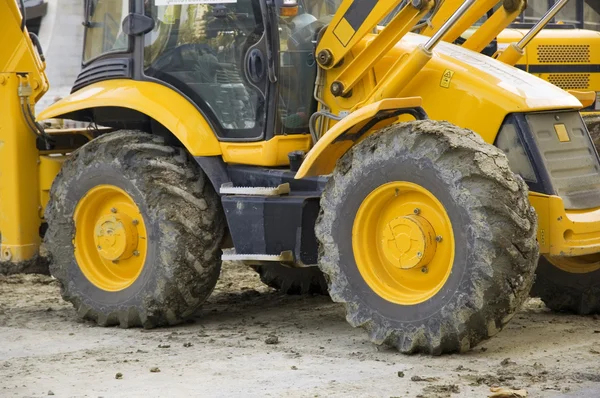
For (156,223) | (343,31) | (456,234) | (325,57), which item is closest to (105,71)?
(156,223)

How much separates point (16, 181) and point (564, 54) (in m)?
5.15

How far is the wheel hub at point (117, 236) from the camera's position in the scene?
7.99 metres

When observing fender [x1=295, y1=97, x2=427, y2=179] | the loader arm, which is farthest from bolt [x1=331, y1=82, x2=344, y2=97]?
the loader arm

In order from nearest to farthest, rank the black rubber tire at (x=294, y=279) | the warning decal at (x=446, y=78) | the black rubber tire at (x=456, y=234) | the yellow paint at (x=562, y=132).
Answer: the black rubber tire at (x=456, y=234) → the yellow paint at (x=562, y=132) → the warning decal at (x=446, y=78) → the black rubber tire at (x=294, y=279)

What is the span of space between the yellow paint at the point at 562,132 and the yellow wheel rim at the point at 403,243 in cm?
96

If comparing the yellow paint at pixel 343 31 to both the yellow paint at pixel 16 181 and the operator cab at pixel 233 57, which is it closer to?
the operator cab at pixel 233 57

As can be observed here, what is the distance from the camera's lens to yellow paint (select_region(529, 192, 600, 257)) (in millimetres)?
6770

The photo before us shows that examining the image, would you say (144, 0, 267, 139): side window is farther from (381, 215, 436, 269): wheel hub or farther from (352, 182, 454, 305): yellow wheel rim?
(381, 215, 436, 269): wheel hub

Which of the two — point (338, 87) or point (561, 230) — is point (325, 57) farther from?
point (561, 230)

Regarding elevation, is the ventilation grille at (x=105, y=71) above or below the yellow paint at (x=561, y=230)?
above

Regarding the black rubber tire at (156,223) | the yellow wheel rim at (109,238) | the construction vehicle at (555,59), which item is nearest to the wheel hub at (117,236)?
the yellow wheel rim at (109,238)

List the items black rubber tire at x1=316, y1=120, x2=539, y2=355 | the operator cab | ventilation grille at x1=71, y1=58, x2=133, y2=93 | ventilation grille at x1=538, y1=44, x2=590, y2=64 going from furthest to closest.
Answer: ventilation grille at x1=538, y1=44, x2=590, y2=64 < ventilation grille at x1=71, y1=58, x2=133, y2=93 < the operator cab < black rubber tire at x1=316, y1=120, x2=539, y2=355

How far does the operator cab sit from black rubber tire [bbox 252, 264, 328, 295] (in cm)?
161

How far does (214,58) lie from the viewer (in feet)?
25.7
